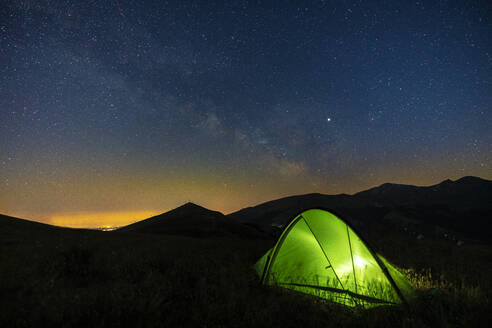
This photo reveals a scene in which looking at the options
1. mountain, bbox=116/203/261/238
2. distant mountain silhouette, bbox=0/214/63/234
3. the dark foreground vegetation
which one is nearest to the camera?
the dark foreground vegetation

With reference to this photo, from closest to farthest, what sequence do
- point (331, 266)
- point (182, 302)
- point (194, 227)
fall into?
point (182, 302), point (331, 266), point (194, 227)

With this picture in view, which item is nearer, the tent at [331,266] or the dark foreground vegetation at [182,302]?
the dark foreground vegetation at [182,302]

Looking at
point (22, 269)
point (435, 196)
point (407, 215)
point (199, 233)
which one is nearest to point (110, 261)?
point (22, 269)

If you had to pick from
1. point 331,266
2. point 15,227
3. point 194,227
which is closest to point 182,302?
point 331,266

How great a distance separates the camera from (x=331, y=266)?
634cm

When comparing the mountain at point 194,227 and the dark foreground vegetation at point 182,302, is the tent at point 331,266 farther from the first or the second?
the mountain at point 194,227

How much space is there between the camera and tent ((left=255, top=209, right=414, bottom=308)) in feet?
17.2

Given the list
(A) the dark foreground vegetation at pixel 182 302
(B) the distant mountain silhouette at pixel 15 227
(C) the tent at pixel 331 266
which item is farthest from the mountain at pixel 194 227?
(C) the tent at pixel 331 266

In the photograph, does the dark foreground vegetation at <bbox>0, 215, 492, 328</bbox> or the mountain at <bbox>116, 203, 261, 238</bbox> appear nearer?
the dark foreground vegetation at <bbox>0, 215, 492, 328</bbox>

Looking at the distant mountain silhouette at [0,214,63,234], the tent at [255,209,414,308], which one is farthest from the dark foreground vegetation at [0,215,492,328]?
the distant mountain silhouette at [0,214,63,234]

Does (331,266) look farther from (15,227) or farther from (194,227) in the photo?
(194,227)

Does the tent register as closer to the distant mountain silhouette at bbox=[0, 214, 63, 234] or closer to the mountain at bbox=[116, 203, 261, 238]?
the distant mountain silhouette at bbox=[0, 214, 63, 234]

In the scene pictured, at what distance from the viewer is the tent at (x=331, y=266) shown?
17.2 ft

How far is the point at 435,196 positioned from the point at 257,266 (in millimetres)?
233483
